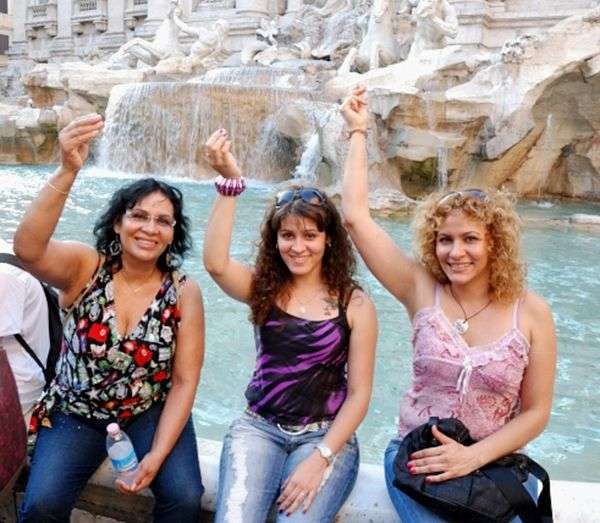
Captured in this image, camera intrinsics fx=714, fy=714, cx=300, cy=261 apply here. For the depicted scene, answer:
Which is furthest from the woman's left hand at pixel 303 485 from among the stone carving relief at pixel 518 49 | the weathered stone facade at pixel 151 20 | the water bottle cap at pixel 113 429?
the weathered stone facade at pixel 151 20

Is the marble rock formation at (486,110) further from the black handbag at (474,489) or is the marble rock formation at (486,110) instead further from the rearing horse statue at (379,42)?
the black handbag at (474,489)

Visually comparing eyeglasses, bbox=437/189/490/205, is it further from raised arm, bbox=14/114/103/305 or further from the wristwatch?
raised arm, bbox=14/114/103/305

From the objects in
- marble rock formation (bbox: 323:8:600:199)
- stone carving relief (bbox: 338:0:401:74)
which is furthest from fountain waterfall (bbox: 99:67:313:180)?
marble rock formation (bbox: 323:8:600:199)

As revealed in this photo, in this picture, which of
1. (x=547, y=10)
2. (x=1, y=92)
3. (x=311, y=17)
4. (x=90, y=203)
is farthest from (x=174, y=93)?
(x=1, y=92)

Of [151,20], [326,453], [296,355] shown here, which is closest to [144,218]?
[296,355]

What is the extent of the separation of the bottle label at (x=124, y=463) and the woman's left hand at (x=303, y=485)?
42cm

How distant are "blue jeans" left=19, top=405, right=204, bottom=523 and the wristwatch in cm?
35

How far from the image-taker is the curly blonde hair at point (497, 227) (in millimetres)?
1987

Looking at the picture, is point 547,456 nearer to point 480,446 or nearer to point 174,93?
point 480,446

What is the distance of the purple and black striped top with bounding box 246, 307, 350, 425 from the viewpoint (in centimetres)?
209

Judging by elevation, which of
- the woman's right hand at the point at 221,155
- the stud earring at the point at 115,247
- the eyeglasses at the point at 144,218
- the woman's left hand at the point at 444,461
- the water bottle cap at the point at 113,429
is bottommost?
the water bottle cap at the point at 113,429

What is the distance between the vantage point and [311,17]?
64.3 ft

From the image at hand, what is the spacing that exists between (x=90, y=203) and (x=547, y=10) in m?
11.9

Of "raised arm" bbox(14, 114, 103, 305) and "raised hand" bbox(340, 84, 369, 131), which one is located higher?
"raised hand" bbox(340, 84, 369, 131)
